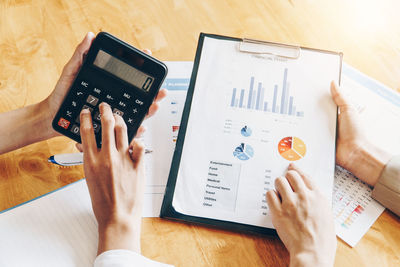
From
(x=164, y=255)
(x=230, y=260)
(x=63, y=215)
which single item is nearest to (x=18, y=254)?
(x=63, y=215)

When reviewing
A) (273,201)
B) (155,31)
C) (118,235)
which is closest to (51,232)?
(118,235)

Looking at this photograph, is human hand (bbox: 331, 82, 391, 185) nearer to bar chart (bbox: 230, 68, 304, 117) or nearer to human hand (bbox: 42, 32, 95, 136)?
bar chart (bbox: 230, 68, 304, 117)

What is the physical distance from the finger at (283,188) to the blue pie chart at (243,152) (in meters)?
0.07

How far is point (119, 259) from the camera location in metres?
0.45

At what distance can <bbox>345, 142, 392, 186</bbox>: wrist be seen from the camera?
60 cm

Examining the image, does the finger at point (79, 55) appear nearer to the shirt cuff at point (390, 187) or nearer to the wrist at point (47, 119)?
the wrist at point (47, 119)

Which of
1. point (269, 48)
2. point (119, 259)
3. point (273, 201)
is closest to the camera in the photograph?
point (119, 259)

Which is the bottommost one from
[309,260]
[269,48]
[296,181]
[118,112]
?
[309,260]

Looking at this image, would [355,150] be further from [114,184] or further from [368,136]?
[114,184]

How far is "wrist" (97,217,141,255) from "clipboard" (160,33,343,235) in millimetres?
98

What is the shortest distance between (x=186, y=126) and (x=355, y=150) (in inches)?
12.2

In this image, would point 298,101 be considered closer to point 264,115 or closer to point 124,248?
point 264,115

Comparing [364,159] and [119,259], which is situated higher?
[364,159]

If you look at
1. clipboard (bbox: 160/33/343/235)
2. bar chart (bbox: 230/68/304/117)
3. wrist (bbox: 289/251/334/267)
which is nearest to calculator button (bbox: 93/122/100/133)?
clipboard (bbox: 160/33/343/235)
